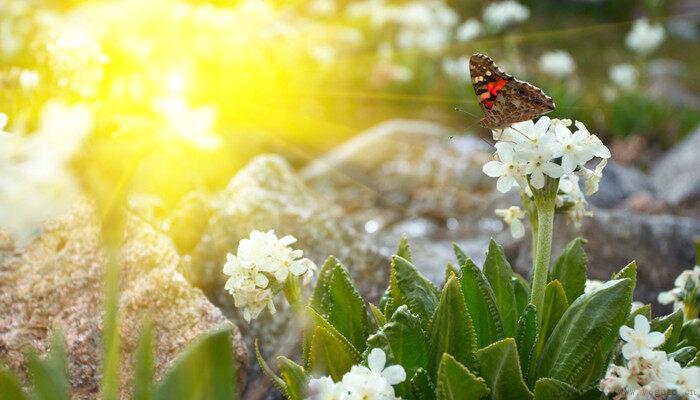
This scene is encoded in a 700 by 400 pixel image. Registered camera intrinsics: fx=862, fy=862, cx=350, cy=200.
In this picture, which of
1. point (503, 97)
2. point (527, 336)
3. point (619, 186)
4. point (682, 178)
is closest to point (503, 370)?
point (527, 336)

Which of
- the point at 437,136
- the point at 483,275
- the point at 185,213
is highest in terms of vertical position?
the point at 483,275

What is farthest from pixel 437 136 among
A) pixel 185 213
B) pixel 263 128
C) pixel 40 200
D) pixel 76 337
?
pixel 40 200

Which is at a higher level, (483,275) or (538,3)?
(483,275)

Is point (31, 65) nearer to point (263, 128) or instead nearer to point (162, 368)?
point (263, 128)

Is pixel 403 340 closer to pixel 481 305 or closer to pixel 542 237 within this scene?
pixel 481 305

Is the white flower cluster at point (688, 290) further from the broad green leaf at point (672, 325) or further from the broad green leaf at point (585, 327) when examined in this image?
the broad green leaf at point (585, 327)

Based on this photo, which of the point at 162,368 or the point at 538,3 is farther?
the point at 538,3

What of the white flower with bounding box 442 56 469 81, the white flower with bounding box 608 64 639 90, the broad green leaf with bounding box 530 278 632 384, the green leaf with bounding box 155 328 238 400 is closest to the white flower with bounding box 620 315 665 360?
the broad green leaf with bounding box 530 278 632 384
